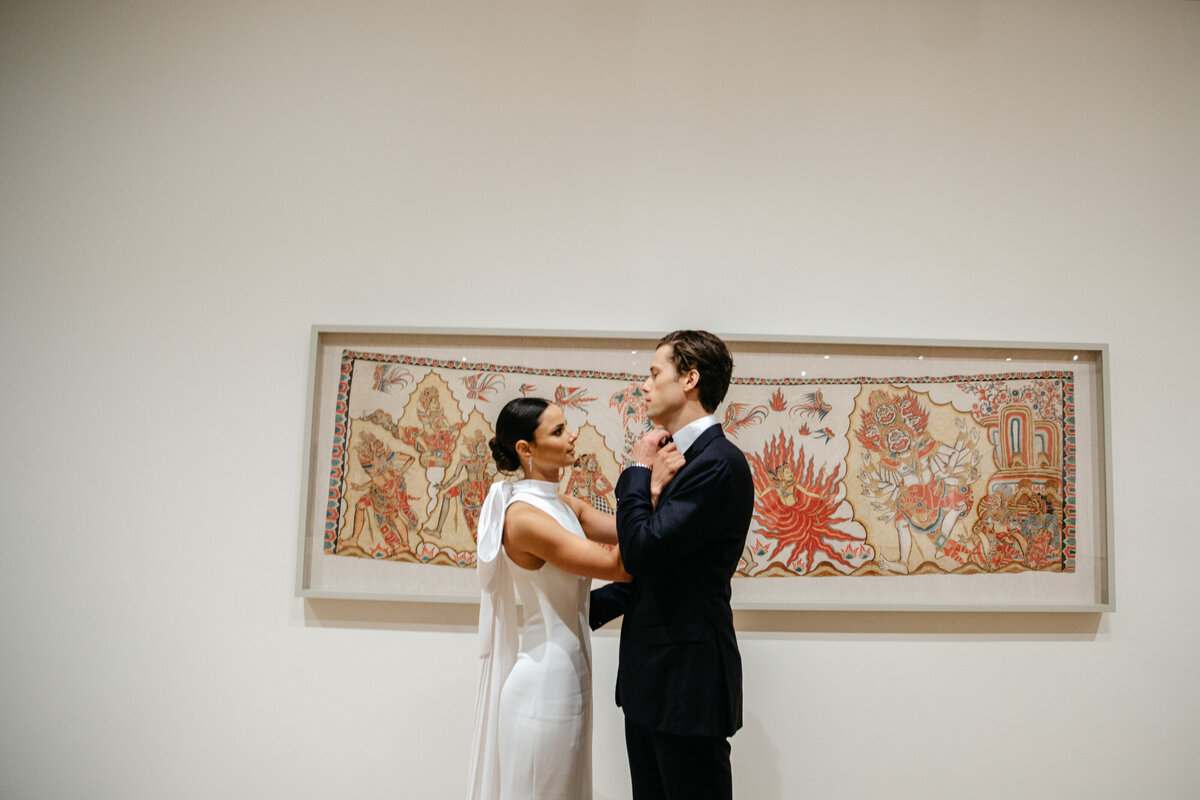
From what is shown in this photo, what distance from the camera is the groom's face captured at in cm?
178

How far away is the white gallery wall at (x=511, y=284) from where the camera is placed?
7.60 feet

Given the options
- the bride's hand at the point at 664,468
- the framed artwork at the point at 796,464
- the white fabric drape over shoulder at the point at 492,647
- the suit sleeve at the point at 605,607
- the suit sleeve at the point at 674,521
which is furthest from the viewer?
the framed artwork at the point at 796,464

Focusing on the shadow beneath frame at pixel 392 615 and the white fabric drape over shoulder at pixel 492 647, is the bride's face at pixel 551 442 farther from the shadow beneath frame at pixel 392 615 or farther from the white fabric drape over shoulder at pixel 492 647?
the shadow beneath frame at pixel 392 615

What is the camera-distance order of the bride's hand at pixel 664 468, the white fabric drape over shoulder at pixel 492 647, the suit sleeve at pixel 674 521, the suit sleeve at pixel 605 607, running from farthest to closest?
1. the suit sleeve at pixel 605 607
2. the white fabric drape over shoulder at pixel 492 647
3. the bride's hand at pixel 664 468
4. the suit sleeve at pixel 674 521

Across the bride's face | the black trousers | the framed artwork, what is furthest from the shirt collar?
the black trousers

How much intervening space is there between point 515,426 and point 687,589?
596mm

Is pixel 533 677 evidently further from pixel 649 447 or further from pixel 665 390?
pixel 665 390

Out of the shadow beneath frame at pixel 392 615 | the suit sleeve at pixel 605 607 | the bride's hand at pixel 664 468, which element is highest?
the bride's hand at pixel 664 468

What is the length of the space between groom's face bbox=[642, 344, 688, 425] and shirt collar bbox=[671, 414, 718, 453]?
0.17 feet

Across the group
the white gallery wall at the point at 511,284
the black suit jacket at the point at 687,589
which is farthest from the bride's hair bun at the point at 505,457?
the white gallery wall at the point at 511,284

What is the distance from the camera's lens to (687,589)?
1678 mm

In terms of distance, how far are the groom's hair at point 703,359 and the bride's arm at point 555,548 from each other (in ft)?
1.48

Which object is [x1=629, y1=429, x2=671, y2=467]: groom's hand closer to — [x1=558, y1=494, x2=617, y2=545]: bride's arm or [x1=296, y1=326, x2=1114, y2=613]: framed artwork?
[x1=558, y1=494, x2=617, y2=545]: bride's arm

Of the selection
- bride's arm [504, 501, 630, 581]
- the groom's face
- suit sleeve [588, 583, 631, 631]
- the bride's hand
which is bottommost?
suit sleeve [588, 583, 631, 631]
